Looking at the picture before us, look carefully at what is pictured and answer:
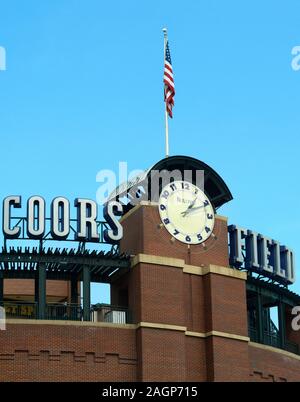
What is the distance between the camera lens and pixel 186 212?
66.9 meters

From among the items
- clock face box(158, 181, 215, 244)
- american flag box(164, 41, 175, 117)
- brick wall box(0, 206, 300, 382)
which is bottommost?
brick wall box(0, 206, 300, 382)

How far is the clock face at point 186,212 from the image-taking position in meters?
66.4

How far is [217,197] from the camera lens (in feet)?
231

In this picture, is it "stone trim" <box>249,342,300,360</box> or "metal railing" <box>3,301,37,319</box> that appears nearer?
"metal railing" <box>3,301,37,319</box>

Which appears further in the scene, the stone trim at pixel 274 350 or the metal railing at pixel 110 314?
the stone trim at pixel 274 350

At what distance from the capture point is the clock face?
66.4 meters

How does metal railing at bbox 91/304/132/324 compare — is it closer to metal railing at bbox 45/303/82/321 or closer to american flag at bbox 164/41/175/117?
metal railing at bbox 45/303/82/321

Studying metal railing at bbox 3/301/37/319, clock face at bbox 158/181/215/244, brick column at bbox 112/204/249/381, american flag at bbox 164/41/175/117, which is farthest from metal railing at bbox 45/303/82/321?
american flag at bbox 164/41/175/117

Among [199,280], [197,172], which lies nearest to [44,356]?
[199,280]

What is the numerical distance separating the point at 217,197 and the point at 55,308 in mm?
12914

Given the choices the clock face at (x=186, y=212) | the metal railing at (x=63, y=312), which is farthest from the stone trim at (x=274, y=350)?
the metal railing at (x=63, y=312)

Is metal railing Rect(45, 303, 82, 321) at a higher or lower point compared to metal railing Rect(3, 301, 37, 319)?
lower

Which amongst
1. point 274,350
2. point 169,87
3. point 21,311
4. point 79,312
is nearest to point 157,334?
point 79,312

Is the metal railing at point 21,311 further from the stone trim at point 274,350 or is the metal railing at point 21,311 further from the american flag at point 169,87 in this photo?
the american flag at point 169,87
